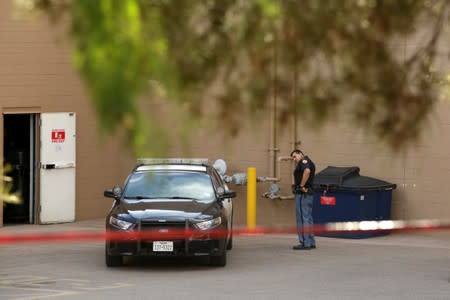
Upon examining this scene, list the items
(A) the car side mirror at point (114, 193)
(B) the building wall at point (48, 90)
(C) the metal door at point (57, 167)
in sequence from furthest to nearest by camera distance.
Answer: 1. (C) the metal door at point (57, 167)
2. (B) the building wall at point (48, 90)
3. (A) the car side mirror at point (114, 193)

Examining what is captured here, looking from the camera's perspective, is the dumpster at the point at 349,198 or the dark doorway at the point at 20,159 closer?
the dumpster at the point at 349,198

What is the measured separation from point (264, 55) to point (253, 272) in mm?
12152

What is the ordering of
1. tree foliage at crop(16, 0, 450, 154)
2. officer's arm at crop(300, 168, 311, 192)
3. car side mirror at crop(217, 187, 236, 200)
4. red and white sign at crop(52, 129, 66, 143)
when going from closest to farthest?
1. tree foliage at crop(16, 0, 450, 154)
2. car side mirror at crop(217, 187, 236, 200)
3. officer's arm at crop(300, 168, 311, 192)
4. red and white sign at crop(52, 129, 66, 143)

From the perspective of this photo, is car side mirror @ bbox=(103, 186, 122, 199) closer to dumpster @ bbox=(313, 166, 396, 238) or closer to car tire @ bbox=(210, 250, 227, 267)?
car tire @ bbox=(210, 250, 227, 267)

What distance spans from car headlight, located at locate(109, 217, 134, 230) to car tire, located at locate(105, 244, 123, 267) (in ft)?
1.32

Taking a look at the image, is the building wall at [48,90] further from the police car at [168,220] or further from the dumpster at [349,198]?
the police car at [168,220]

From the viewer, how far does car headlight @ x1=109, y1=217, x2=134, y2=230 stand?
17.5 meters

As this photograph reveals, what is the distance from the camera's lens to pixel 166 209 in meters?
17.6

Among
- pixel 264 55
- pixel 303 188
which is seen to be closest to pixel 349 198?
pixel 303 188

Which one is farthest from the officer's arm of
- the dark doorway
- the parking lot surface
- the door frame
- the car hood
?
the dark doorway

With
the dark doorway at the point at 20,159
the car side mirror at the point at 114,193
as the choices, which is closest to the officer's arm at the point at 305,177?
the car side mirror at the point at 114,193

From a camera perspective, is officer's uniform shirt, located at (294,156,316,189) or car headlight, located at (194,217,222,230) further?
officer's uniform shirt, located at (294,156,316,189)

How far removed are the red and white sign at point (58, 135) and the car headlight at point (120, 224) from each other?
6062 millimetres

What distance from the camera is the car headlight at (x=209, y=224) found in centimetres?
1747
